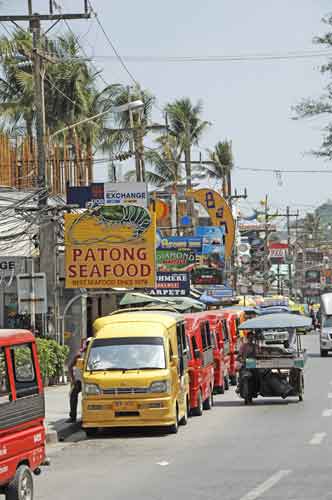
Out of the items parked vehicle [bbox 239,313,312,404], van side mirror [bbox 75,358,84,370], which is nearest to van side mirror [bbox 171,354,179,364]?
van side mirror [bbox 75,358,84,370]

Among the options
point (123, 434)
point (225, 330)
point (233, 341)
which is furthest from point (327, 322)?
point (123, 434)

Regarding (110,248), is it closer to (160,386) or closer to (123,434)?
(123,434)

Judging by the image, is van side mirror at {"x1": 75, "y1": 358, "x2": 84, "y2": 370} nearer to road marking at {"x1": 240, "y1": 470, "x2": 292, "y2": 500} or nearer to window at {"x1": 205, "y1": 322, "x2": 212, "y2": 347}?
window at {"x1": 205, "y1": 322, "x2": 212, "y2": 347}

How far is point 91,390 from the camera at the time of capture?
2252 cm

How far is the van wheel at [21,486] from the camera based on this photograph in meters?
13.1

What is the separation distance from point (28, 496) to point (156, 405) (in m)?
8.86

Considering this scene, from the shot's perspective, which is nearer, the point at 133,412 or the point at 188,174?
the point at 133,412

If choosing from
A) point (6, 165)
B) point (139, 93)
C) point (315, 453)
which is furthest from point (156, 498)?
point (139, 93)

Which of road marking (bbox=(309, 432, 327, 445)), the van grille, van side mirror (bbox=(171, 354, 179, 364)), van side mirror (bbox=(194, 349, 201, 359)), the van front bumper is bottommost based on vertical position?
road marking (bbox=(309, 432, 327, 445))

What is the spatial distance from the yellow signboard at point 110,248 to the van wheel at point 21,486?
76.2 feet

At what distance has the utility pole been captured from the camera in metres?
30.9

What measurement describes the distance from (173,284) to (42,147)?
19.3m

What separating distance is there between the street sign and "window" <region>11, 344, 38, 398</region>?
12245 millimetres

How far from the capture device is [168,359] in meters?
23.2
